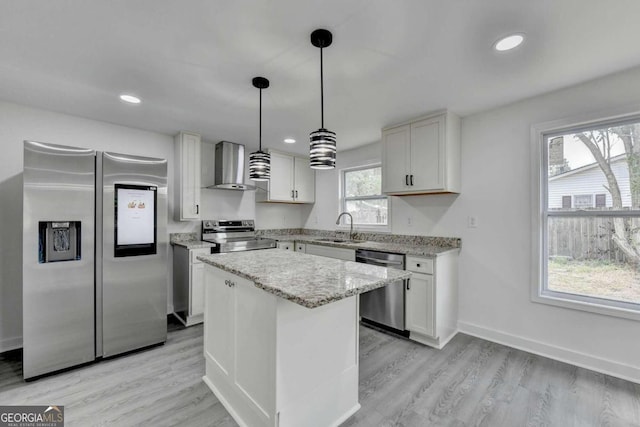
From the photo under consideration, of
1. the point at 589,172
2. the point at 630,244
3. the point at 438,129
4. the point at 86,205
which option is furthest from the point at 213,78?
the point at 630,244

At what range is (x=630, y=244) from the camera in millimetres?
2148

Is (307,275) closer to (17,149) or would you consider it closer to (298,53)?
(298,53)

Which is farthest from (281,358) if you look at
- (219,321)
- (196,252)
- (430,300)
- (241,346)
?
(196,252)

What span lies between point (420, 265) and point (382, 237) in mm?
1054

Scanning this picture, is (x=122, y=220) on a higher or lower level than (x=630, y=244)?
higher

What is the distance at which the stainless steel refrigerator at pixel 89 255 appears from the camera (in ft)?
6.87

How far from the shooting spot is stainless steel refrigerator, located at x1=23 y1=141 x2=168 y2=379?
209cm

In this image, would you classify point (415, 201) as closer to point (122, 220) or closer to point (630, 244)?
point (630, 244)

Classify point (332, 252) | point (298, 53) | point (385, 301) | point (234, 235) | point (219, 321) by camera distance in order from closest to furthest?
point (298, 53) < point (219, 321) < point (385, 301) < point (332, 252) < point (234, 235)

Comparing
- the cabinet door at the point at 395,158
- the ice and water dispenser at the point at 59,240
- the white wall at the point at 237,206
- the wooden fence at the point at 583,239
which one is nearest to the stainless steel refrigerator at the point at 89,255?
the ice and water dispenser at the point at 59,240

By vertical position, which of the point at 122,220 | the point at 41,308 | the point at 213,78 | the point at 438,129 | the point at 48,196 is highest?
the point at 213,78

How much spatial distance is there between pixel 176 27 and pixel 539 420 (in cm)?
323

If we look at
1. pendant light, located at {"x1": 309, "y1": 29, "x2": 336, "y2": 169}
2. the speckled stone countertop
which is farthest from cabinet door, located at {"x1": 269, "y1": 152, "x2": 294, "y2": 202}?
pendant light, located at {"x1": 309, "y1": 29, "x2": 336, "y2": 169}

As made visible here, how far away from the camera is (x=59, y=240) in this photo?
2.20m
